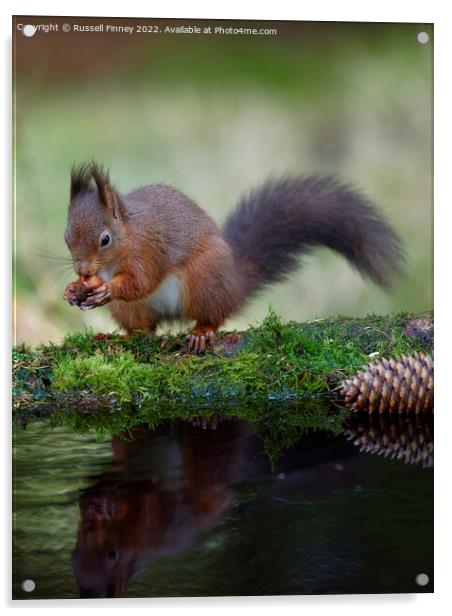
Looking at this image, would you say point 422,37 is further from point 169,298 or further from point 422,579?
point 422,579

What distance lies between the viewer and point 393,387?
2.79 metres

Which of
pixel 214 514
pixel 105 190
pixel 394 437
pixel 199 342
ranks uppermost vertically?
pixel 105 190

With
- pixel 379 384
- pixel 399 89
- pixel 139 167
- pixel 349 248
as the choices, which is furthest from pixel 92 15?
pixel 379 384

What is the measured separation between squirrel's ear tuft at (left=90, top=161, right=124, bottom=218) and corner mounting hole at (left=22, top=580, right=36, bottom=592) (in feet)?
4.09

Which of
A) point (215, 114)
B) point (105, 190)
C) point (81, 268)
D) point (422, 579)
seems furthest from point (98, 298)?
point (422, 579)

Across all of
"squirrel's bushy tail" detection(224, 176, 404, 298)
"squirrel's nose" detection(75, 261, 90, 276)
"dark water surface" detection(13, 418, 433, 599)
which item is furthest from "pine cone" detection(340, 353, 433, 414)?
"squirrel's nose" detection(75, 261, 90, 276)

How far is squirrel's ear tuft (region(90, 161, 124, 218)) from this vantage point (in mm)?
2953

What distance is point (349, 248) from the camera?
11.0 ft

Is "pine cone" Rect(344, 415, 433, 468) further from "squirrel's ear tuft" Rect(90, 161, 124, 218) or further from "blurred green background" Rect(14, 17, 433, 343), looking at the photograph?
"squirrel's ear tuft" Rect(90, 161, 124, 218)

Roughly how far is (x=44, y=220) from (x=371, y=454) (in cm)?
126

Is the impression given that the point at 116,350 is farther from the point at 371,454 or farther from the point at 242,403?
the point at 371,454

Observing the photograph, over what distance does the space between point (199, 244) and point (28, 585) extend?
1413mm

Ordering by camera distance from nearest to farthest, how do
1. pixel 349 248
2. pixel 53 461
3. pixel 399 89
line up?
pixel 53 461, pixel 399 89, pixel 349 248

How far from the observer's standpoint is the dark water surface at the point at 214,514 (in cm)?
232
